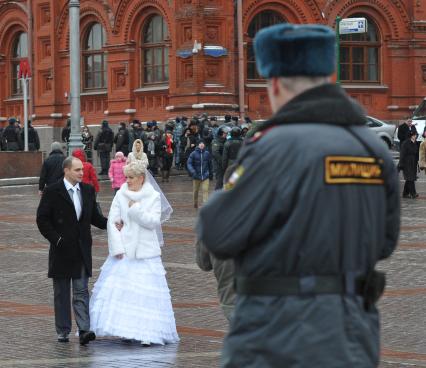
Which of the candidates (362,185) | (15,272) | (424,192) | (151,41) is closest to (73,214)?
(15,272)

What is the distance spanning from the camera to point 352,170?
4680 millimetres

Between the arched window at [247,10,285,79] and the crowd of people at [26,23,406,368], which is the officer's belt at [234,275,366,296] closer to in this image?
the crowd of people at [26,23,406,368]

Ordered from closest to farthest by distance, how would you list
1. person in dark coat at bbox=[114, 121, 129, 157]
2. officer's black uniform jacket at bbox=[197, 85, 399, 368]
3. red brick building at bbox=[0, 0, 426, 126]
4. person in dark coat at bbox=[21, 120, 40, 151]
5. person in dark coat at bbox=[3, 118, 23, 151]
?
officer's black uniform jacket at bbox=[197, 85, 399, 368] → person in dark coat at bbox=[114, 121, 129, 157] → person in dark coat at bbox=[3, 118, 23, 151] → person in dark coat at bbox=[21, 120, 40, 151] → red brick building at bbox=[0, 0, 426, 126]

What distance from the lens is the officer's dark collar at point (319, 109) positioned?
15.5ft

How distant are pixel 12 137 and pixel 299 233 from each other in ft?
121

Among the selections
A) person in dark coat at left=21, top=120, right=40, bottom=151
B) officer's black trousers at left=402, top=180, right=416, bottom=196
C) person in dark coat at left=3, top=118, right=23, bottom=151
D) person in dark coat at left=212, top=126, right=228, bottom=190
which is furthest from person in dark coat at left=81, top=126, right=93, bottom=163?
officer's black trousers at left=402, top=180, right=416, bottom=196

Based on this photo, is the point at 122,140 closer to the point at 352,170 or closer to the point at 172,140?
the point at 172,140

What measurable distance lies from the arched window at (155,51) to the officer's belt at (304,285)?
133 ft

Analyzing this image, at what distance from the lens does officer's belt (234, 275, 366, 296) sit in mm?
4621

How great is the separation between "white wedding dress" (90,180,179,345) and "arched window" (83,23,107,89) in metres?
36.9

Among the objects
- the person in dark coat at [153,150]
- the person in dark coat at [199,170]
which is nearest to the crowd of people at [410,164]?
the person in dark coat at [199,170]

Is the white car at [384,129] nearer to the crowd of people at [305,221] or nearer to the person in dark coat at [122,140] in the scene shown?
the person in dark coat at [122,140]

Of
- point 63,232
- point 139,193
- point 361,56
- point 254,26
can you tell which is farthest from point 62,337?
point 361,56

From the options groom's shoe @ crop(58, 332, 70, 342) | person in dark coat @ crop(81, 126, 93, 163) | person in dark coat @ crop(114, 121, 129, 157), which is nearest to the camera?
groom's shoe @ crop(58, 332, 70, 342)
